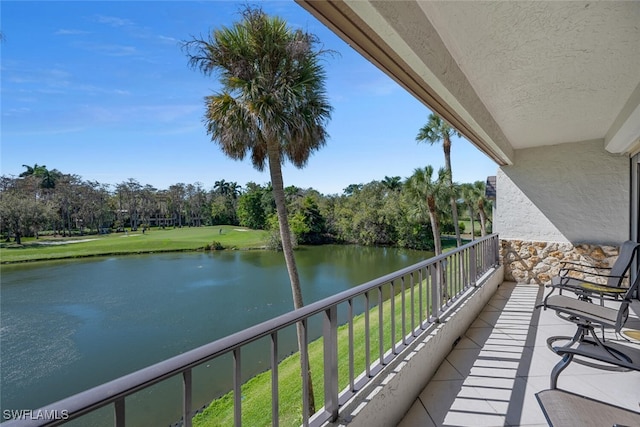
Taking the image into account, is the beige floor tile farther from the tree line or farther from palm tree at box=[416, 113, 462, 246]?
palm tree at box=[416, 113, 462, 246]

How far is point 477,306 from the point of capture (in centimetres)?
361

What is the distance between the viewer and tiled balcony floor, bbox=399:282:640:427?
6.14ft

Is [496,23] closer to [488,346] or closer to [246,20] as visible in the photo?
[488,346]

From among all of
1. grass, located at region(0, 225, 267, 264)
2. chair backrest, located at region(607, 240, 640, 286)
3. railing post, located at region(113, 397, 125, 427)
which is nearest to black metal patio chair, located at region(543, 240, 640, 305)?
chair backrest, located at region(607, 240, 640, 286)

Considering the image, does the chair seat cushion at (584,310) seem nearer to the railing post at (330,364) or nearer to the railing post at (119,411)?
the railing post at (330,364)

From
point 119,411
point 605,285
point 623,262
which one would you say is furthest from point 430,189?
point 119,411

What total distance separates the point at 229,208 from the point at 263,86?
151 ft

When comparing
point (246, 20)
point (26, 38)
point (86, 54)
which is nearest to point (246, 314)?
point (246, 20)

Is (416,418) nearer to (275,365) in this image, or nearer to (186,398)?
(275,365)

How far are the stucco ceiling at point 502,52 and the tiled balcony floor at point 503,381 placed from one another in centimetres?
202

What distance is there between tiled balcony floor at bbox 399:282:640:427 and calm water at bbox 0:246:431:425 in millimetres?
6400

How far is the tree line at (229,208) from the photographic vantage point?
25941 millimetres

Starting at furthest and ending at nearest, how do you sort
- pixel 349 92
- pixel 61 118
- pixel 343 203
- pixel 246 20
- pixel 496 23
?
pixel 343 203 < pixel 61 118 < pixel 349 92 < pixel 246 20 < pixel 496 23

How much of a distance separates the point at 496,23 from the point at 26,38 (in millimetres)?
14884
